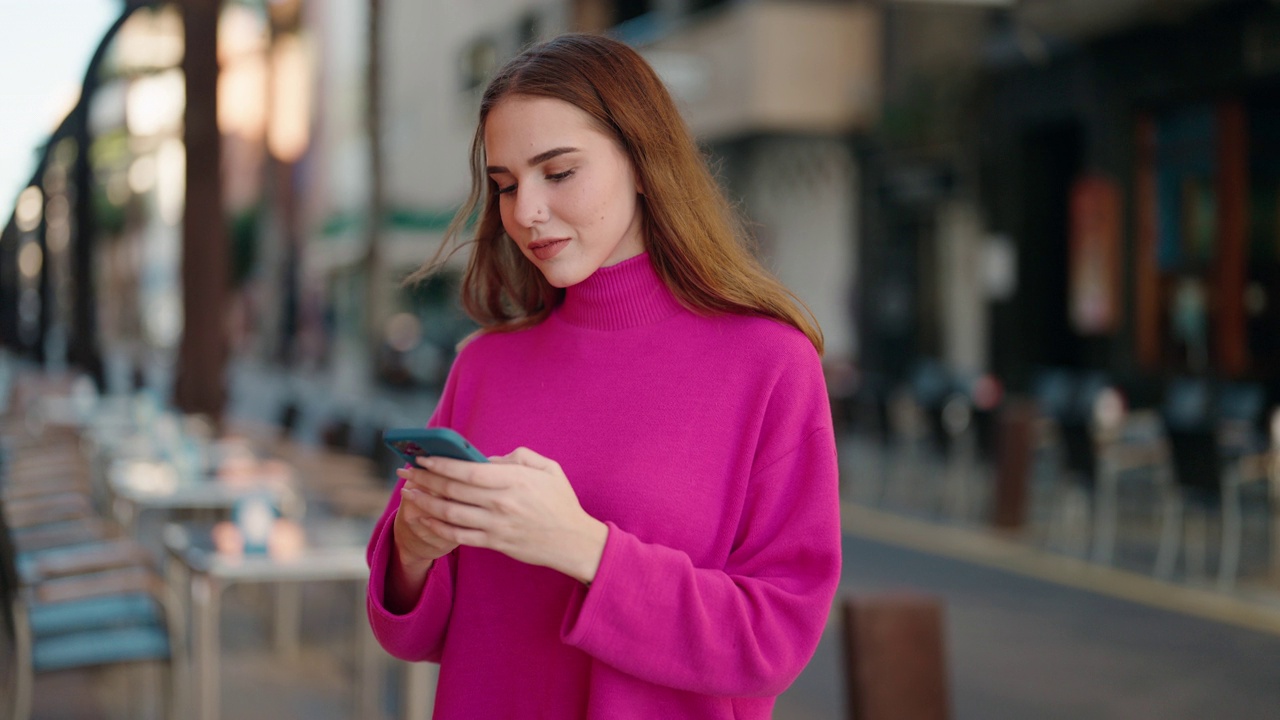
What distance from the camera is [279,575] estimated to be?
4453mm

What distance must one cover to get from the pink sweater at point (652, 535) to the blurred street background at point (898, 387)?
1.16 feet

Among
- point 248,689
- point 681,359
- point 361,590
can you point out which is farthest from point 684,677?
point 248,689

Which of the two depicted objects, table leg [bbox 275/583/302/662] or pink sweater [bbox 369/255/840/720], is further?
table leg [bbox 275/583/302/662]

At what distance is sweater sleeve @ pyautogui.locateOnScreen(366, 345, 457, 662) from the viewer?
1.78 metres

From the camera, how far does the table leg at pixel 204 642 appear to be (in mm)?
4617

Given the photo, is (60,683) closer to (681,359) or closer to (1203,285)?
(681,359)

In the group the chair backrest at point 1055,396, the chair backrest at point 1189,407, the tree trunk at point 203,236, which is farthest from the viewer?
the chair backrest at point 1055,396

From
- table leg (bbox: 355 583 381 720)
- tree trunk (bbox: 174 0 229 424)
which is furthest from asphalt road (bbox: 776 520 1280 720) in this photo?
tree trunk (bbox: 174 0 229 424)

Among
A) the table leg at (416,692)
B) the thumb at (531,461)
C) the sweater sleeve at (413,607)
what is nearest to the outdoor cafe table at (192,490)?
the table leg at (416,692)

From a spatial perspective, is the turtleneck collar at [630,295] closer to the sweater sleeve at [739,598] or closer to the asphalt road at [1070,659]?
the sweater sleeve at [739,598]

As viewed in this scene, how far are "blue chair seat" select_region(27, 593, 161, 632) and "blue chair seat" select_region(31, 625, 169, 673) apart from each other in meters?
0.03

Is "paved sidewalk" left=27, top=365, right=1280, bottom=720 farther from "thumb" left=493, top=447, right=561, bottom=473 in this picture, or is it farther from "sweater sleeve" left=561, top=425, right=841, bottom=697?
Result: "thumb" left=493, top=447, right=561, bottom=473

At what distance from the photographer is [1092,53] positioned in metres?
14.0

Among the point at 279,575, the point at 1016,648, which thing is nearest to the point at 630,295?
the point at 279,575
